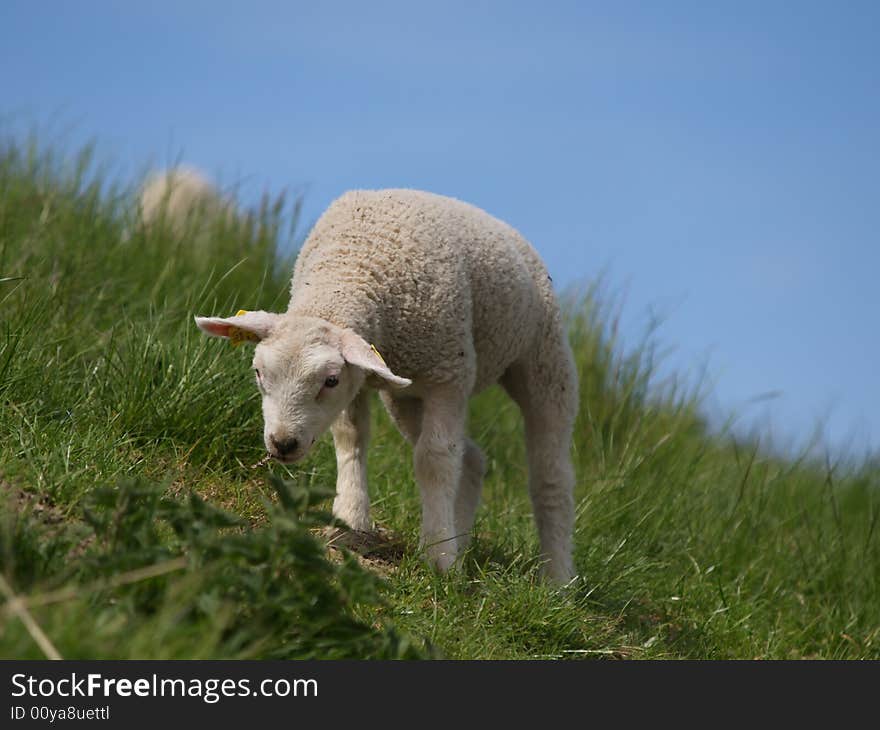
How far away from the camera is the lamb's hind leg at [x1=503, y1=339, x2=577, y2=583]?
5.84m

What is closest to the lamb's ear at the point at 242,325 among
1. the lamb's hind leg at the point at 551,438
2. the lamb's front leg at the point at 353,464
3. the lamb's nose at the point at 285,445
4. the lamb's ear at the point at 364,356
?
the lamb's ear at the point at 364,356

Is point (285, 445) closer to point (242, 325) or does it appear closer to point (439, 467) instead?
point (242, 325)

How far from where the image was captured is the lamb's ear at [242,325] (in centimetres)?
450

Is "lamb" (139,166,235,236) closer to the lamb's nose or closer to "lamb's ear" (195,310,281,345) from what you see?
"lamb's ear" (195,310,281,345)

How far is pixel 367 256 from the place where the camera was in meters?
4.93

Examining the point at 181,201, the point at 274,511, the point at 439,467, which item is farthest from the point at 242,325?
the point at 181,201

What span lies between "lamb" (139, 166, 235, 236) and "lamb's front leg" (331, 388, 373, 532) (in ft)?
14.7

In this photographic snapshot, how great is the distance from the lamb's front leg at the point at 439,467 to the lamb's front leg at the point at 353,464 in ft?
1.43

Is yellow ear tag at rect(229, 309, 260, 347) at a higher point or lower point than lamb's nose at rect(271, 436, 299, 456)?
higher

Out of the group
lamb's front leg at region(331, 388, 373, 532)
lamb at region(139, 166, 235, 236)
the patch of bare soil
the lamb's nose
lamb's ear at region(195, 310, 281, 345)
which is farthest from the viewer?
lamb at region(139, 166, 235, 236)

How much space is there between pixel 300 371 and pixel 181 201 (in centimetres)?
679

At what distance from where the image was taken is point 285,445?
4336mm

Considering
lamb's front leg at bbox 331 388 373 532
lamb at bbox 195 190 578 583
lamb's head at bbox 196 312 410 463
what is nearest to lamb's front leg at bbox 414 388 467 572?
lamb at bbox 195 190 578 583

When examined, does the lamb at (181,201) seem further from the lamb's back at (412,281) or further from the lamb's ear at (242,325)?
the lamb's ear at (242,325)
